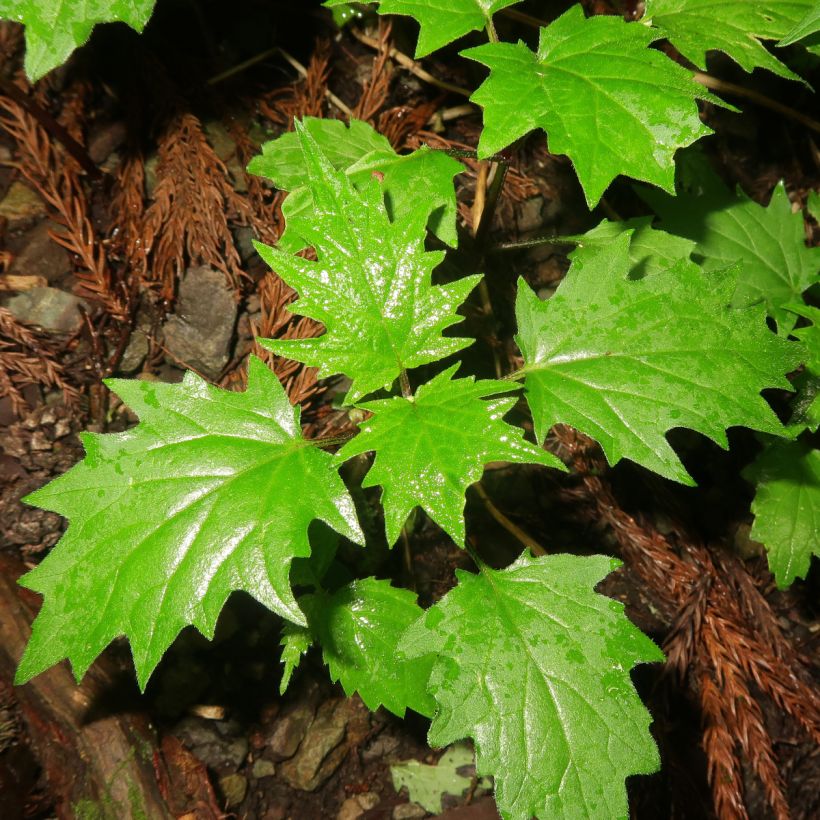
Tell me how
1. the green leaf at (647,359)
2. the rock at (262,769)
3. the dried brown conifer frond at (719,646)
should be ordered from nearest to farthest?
1. the green leaf at (647,359)
2. the rock at (262,769)
3. the dried brown conifer frond at (719,646)

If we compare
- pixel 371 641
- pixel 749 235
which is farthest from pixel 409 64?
pixel 371 641

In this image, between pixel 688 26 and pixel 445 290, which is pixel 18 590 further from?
pixel 688 26

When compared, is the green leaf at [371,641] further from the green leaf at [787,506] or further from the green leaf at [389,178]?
the green leaf at [787,506]

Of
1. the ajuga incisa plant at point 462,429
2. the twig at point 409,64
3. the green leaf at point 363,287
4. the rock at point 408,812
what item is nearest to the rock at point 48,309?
the ajuga incisa plant at point 462,429

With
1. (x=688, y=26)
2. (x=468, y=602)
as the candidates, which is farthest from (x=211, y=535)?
(x=688, y=26)

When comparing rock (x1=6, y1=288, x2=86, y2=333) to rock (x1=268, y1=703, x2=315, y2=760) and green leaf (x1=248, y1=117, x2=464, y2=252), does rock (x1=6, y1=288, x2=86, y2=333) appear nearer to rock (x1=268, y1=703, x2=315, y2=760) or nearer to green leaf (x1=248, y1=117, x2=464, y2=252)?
green leaf (x1=248, y1=117, x2=464, y2=252)

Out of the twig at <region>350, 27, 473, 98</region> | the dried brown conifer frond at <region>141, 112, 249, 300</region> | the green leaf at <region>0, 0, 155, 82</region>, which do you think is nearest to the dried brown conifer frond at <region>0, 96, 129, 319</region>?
the dried brown conifer frond at <region>141, 112, 249, 300</region>
